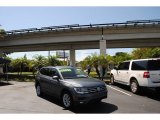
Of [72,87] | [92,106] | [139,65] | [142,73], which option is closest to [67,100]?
[72,87]

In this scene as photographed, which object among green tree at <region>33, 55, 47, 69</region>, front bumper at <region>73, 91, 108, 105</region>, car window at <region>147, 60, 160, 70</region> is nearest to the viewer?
front bumper at <region>73, 91, 108, 105</region>

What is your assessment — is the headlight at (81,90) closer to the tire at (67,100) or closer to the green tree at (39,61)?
the tire at (67,100)

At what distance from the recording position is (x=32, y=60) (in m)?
23.6

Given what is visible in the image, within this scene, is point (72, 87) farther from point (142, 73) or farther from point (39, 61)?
point (39, 61)

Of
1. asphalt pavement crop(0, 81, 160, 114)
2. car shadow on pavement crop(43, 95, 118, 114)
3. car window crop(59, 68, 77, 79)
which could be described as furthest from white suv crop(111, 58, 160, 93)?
car window crop(59, 68, 77, 79)

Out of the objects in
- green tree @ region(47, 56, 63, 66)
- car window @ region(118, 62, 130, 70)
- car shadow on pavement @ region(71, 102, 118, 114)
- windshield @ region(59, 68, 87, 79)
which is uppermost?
green tree @ region(47, 56, 63, 66)

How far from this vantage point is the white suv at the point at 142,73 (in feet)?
34.6

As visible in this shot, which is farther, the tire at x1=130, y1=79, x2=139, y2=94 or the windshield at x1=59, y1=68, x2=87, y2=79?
the tire at x1=130, y1=79, x2=139, y2=94

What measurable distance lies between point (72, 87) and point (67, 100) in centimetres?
74

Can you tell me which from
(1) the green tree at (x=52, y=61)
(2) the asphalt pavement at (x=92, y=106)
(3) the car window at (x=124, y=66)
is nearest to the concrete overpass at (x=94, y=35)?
(1) the green tree at (x=52, y=61)

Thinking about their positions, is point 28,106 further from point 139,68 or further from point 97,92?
point 139,68

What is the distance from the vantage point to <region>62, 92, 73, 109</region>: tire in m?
8.19

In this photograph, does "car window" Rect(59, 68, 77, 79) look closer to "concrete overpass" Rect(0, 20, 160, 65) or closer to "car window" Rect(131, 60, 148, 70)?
"car window" Rect(131, 60, 148, 70)

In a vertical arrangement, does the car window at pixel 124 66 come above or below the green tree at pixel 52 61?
below
